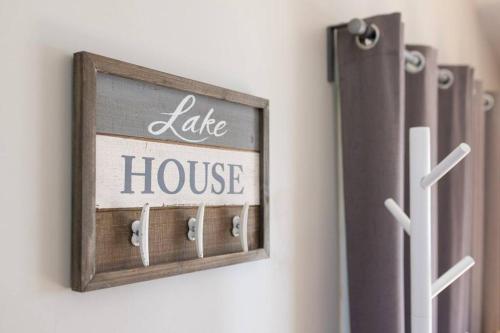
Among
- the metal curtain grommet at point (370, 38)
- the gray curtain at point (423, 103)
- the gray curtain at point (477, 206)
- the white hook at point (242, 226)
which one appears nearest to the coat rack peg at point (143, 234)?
the white hook at point (242, 226)

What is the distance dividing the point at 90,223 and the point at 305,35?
0.78 meters

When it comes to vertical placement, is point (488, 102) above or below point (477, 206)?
above

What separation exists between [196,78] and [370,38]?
1.96 ft

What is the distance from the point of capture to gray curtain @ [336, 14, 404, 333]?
1315 mm

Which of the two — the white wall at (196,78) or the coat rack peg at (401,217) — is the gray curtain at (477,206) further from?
the coat rack peg at (401,217)

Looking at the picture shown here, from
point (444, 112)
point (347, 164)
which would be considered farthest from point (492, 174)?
point (347, 164)

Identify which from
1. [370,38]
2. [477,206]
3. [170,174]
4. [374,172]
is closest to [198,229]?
[170,174]

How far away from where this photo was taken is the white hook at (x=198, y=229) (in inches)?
35.8

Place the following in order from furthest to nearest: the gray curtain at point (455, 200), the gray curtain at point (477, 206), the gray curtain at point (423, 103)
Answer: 1. the gray curtain at point (477, 206)
2. the gray curtain at point (455, 200)
3. the gray curtain at point (423, 103)

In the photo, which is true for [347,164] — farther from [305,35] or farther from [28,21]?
[28,21]

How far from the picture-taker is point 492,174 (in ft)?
7.77

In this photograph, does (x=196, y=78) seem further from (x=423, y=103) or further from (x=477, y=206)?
(x=477, y=206)

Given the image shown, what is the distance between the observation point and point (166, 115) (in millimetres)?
892

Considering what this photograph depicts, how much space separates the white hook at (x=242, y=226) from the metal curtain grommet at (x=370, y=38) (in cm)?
59
